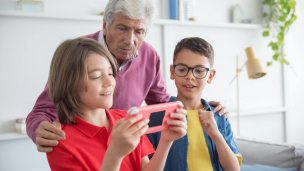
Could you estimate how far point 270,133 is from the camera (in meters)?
3.70

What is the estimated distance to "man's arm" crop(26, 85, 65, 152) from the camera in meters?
0.99

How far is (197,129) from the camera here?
1.39 meters

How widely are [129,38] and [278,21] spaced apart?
9.09ft

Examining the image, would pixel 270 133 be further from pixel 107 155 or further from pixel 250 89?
pixel 107 155

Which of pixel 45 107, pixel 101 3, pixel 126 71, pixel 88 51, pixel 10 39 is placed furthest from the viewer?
pixel 101 3

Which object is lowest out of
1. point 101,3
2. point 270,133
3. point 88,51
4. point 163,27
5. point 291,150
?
point 270,133

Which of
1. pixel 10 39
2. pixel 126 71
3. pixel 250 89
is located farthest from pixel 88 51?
pixel 250 89

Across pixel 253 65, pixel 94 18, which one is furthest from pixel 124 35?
pixel 253 65

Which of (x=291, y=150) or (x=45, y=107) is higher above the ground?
(x=45, y=107)

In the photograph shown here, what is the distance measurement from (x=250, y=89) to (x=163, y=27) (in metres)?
1.43

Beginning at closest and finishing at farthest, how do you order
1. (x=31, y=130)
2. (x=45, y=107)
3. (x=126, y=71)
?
(x=31, y=130)
(x=45, y=107)
(x=126, y=71)

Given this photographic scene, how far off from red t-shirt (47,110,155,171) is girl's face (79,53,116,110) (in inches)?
3.7

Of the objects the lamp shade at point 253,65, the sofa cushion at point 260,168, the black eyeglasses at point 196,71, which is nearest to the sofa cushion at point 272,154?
the sofa cushion at point 260,168

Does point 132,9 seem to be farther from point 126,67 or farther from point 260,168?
point 260,168
